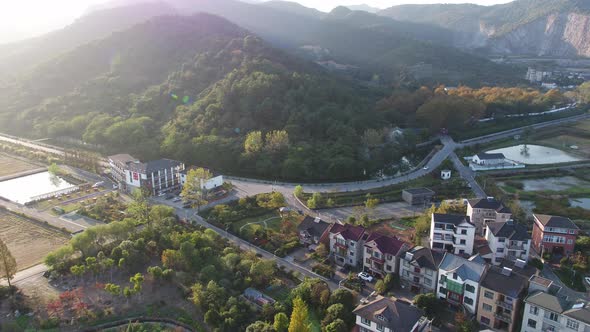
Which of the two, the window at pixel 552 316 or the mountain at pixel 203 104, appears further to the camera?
the mountain at pixel 203 104

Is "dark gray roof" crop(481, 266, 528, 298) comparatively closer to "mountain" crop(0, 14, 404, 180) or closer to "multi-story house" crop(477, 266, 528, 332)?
"multi-story house" crop(477, 266, 528, 332)

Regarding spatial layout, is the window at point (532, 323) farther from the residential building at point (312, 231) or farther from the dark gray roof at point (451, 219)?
the residential building at point (312, 231)

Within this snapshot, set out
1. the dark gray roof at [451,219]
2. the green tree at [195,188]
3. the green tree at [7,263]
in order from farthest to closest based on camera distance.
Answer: the green tree at [195,188]
the dark gray roof at [451,219]
the green tree at [7,263]

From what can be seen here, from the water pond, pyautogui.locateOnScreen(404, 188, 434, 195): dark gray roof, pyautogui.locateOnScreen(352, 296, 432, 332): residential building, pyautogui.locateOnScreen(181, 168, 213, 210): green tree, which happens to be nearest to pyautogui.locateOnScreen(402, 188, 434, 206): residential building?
pyautogui.locateOnScreen(404, 188, 434, 195): dark gray roof

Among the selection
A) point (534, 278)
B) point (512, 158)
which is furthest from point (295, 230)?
point (512, 158)

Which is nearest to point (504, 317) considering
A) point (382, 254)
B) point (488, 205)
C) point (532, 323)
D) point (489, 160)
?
point (532, 323)

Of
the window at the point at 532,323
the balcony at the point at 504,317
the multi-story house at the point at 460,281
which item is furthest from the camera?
the multi-story house at the point at 460,281

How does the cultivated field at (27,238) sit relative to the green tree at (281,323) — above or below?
below

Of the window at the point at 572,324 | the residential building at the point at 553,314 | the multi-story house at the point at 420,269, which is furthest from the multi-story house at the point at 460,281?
the window at the point at 572,324

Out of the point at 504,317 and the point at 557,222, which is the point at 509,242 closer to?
the point at 557,222
